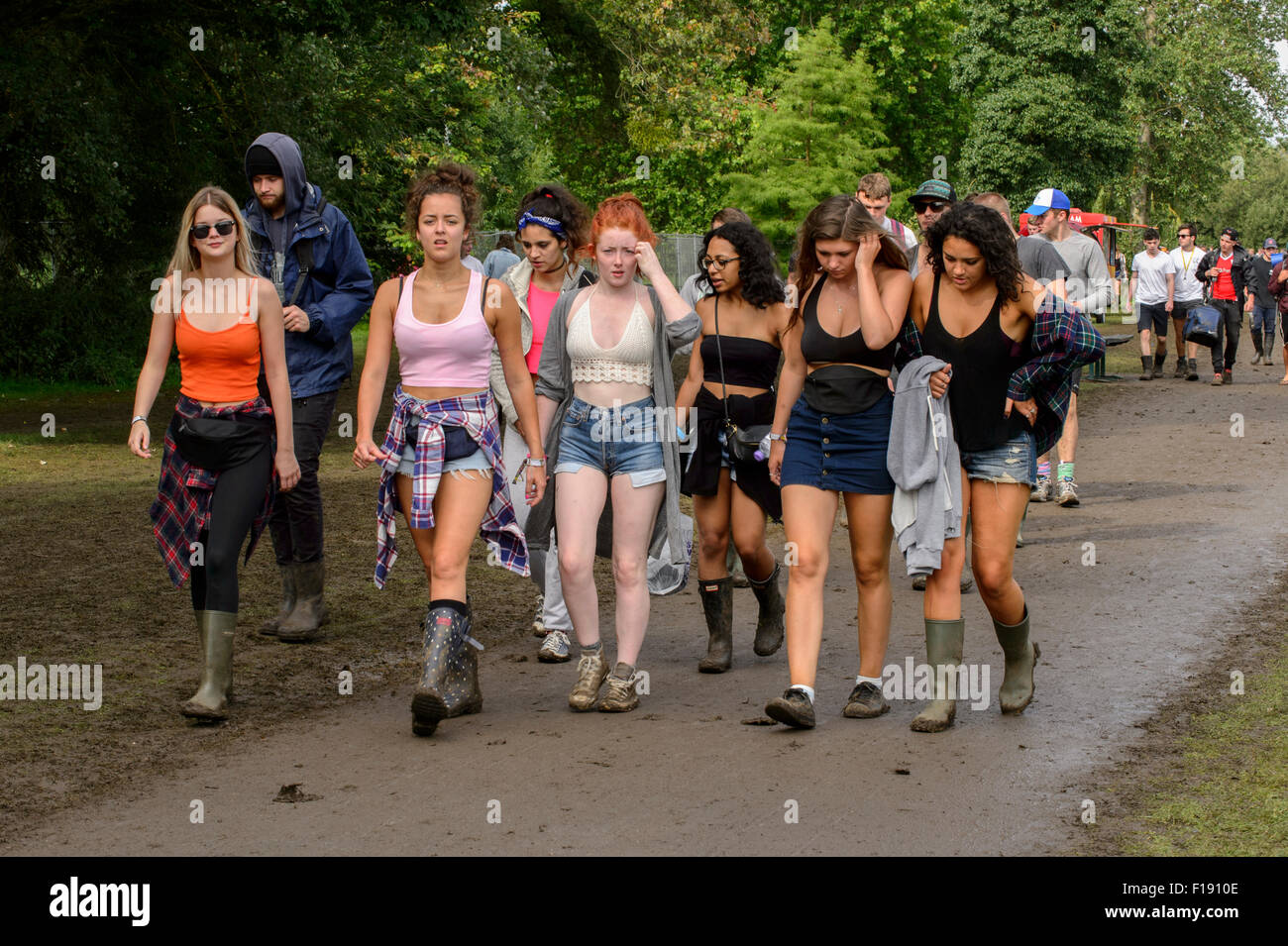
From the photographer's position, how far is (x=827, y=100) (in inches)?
1676

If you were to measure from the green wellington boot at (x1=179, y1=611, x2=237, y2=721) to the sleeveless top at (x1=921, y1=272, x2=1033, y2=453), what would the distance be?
291cm

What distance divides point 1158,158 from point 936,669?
181ft

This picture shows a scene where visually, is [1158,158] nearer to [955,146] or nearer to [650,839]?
[955,146]

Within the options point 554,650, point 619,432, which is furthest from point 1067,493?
point 619,432

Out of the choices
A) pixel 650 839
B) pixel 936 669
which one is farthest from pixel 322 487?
pixel 650 839

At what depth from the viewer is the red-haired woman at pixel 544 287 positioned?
7.04 m

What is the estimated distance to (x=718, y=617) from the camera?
23.2 ft

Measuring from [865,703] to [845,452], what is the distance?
972 mm

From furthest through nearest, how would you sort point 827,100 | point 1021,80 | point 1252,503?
1. point 1021,80
2. point 827,100
3. point 1252,503

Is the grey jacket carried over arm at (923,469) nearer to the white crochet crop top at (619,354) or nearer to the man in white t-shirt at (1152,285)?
the white crochet crop top at (619,354)

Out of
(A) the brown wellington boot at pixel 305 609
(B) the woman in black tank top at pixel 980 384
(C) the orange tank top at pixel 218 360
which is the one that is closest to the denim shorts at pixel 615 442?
(B) the woman in black tank top at pixel 980 384

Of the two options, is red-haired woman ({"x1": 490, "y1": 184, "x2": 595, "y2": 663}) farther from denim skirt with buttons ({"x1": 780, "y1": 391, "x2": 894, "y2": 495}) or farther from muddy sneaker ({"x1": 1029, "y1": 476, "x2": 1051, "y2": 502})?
muddy sneaker ({"x1": 1029, "y1": 476, "x2": 1051, "y2": 502})

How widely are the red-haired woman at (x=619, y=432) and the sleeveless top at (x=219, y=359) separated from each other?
1273mm

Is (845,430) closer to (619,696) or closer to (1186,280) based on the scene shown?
(619,696)
